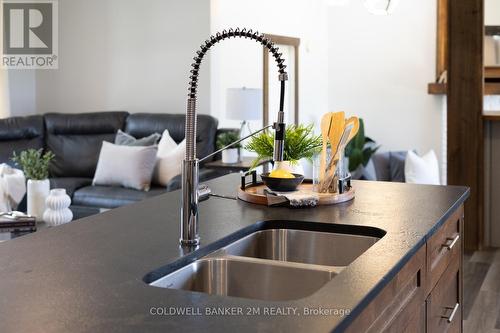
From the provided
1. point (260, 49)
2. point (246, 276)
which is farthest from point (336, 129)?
point (260, 49)

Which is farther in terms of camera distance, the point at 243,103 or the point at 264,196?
the point at 243,103

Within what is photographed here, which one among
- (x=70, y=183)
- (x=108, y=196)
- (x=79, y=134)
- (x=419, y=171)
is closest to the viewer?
(x=108, y=196)

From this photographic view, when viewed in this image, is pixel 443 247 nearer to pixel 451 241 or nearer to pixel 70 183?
pixel 451 241

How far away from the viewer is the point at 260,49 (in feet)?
22.0

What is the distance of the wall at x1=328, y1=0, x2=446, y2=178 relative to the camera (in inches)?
326

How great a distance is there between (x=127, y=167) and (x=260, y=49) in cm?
199

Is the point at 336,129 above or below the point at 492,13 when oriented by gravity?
below

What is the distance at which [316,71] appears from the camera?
8.34m

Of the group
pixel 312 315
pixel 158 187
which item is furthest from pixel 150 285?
pixel 158 187

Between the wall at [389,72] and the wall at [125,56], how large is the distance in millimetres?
2889

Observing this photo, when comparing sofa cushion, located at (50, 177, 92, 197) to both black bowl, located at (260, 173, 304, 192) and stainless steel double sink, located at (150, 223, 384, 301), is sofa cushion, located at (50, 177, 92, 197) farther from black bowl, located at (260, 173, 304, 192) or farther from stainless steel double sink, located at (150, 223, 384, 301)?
stainless steel double sink, located at (150, 223, 384, 301)

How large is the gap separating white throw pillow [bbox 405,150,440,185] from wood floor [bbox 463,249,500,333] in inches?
90.0

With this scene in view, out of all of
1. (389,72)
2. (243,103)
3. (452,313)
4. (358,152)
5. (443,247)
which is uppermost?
(389,72)

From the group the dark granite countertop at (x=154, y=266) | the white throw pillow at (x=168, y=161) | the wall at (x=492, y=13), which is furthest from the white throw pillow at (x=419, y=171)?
the dark granite countertop at (x=154, y=266)
